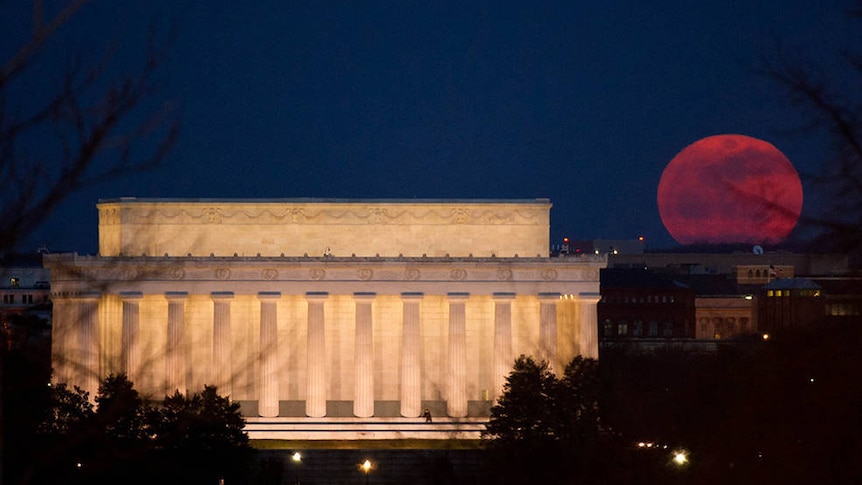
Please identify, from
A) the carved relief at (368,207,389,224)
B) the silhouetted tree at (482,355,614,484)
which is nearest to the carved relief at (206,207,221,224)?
the carved relief at (368,207,389,224)

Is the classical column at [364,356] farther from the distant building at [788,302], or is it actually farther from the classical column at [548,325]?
the distant building at [788,302]

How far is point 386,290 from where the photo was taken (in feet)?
357

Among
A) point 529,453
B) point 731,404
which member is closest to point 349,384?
point 529,453

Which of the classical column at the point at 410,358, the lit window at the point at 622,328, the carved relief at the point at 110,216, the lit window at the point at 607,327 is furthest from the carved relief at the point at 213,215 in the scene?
the lit window at the point at 622,328

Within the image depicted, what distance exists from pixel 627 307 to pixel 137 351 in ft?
305

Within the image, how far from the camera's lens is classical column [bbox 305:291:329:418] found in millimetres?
108312

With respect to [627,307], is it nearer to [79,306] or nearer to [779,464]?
[79,306]

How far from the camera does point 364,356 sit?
109m

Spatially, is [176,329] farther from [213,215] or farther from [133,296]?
[213,215]

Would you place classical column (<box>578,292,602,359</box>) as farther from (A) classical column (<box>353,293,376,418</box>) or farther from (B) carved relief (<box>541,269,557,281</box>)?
(A) classical column (<box>353,293,376,418</box>)


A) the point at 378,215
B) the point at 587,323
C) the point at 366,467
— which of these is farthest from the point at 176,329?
the point at 587,323

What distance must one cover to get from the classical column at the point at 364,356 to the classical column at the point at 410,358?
87.7 inches

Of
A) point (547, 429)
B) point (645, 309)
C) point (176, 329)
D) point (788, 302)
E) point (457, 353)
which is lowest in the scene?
point (547, 429)

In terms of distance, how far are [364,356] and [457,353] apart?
20.5 ft
